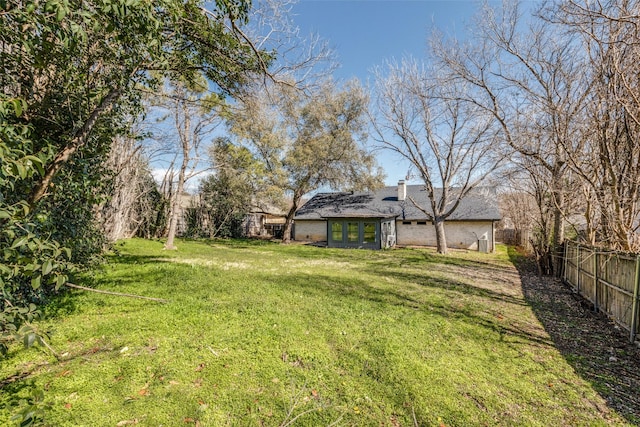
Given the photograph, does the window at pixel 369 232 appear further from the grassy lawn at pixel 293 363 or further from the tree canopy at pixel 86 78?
the tree canopy at pixel 86 78

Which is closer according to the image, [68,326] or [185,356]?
[185,356]

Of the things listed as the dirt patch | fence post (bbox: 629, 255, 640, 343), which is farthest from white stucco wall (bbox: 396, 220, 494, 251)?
fence post (bbox: 629, 255, 640, 343)

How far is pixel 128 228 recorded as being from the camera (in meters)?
17.2

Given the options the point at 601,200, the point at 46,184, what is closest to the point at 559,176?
the point at 601,200

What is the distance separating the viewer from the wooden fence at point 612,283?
484cm

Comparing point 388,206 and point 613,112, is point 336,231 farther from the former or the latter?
point 613,112

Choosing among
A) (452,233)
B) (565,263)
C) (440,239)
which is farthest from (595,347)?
(452,233)

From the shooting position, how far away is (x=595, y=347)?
473cm

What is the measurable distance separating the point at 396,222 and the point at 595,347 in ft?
55.1

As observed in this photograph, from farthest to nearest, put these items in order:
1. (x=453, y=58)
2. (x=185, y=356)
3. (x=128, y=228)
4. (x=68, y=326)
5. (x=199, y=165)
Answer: (x=128, y=228) < (x=199, y=165) < (x=453, y=58) < (x=68, y=326) < (x=185, y=356)

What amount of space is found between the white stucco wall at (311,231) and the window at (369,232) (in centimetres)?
434

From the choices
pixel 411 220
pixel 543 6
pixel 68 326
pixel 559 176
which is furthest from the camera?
pixel 411 220

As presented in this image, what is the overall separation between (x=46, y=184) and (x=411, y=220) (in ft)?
66.0

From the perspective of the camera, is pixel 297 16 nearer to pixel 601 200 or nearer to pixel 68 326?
pixel 68 326
